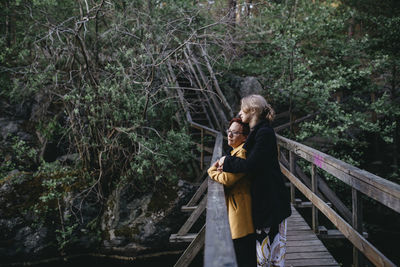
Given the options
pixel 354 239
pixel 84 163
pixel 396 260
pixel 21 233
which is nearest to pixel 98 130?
pixel 84 163

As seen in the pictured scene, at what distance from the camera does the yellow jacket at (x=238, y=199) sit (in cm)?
211

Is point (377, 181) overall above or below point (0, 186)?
above

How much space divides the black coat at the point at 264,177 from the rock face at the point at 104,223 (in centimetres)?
461

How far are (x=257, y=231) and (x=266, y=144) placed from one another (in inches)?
29.9

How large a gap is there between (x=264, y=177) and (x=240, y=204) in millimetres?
302

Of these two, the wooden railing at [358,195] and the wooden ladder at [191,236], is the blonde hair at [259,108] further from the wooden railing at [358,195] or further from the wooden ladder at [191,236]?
the wooden ladder at [191,236]

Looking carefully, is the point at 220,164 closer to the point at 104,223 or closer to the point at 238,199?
the point at 238,199

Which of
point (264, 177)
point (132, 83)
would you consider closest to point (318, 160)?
point (264, 177)

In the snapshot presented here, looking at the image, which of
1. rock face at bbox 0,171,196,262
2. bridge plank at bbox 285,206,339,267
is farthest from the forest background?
Answer: bridge plank at bbox 285,206,339,267

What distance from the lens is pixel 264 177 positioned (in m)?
2.12

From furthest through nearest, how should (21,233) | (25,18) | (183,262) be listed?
(25,18)
(21,233)
(183,262)

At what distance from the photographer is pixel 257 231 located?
2.22 metres

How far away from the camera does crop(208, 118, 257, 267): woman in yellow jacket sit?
2.12m

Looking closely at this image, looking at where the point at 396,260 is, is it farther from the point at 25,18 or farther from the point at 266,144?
the point at 25,18
